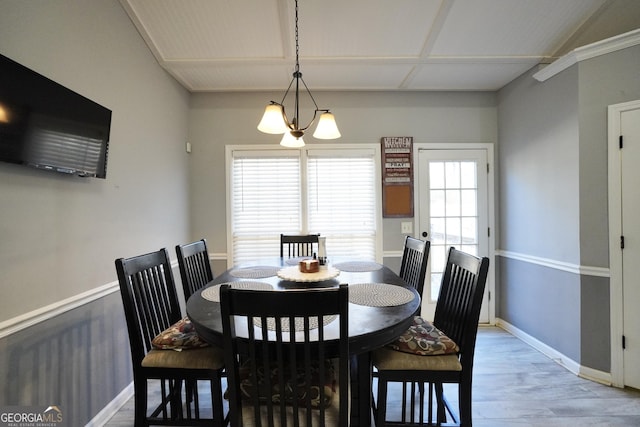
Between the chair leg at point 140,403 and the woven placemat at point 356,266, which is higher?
the woven placemat at point 356,266

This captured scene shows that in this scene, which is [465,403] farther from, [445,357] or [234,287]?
[234,287]

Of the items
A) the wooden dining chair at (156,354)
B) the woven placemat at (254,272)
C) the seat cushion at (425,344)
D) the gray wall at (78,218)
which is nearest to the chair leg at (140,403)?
the wooden dining chair at (156,354)

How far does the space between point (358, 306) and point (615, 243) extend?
7.07 ft

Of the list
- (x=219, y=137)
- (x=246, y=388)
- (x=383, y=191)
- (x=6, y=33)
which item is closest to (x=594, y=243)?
(x=383, y=191)

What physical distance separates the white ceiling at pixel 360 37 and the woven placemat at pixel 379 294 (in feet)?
6.57

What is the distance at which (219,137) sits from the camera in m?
3.15

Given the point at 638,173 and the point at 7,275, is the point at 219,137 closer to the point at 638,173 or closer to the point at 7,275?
the point at 7,275

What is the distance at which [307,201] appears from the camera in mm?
3182

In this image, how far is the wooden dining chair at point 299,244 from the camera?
2713 millimetres

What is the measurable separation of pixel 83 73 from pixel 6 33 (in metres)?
0.44

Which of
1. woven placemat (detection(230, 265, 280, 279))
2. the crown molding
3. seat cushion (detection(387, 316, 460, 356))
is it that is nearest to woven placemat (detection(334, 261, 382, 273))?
woven placemat (detection(230, 265, 280, 279))

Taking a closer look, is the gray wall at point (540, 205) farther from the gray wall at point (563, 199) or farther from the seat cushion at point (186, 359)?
the seat cushion at point (186, 359)

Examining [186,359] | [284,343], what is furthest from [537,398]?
[186,359]

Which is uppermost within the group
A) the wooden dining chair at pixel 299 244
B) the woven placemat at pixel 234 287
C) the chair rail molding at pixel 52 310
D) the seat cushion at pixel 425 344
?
the wooden dining chair at pixel 299 244
